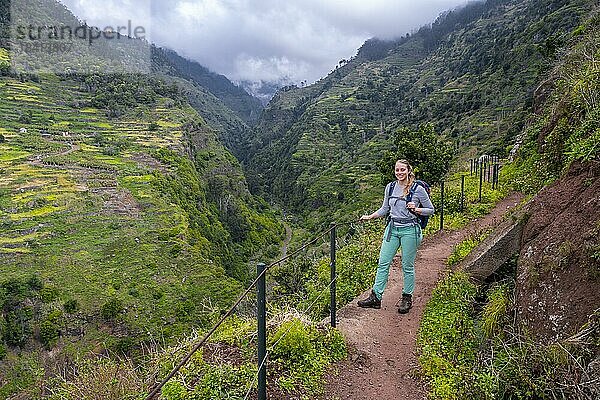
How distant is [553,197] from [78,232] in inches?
1897

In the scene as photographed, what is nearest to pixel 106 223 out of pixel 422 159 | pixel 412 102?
pixel 422 159

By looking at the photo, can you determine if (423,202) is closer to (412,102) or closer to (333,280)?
(333,280)

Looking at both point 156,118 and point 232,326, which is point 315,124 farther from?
point 232,326

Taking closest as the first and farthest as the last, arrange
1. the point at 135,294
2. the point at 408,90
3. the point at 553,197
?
the point at 553,197 < the point at 135,294 < the point at 408,90

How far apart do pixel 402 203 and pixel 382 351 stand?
6.43ft

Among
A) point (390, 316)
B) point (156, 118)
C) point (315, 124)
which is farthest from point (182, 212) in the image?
point (315, 124)

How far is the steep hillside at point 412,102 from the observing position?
58188 mm

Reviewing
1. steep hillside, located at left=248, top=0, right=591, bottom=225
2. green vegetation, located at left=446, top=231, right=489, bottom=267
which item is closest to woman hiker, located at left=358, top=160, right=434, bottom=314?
green vegetation, located at left=446, top=231, right=489, bottom=267

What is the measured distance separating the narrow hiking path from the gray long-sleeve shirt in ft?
4.88

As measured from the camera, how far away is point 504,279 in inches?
221

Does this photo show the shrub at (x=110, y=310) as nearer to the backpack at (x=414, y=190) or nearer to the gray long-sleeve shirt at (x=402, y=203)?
the gray long-sleeve shirt at (x=402, y=203)

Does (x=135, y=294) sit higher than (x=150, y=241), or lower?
lower

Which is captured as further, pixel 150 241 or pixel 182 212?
pixel 182 212

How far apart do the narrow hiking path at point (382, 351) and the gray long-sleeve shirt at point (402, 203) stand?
149 centimetres
